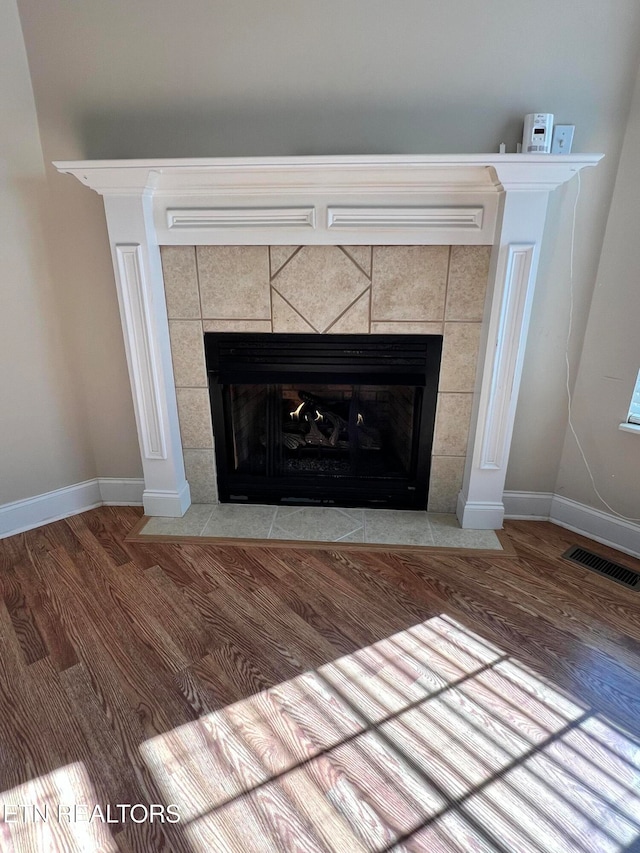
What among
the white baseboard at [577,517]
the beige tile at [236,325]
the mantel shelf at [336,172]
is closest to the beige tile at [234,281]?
the beige tile at [236,325]

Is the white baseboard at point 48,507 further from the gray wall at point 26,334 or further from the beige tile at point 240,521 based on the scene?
the beige tile at point 240,521

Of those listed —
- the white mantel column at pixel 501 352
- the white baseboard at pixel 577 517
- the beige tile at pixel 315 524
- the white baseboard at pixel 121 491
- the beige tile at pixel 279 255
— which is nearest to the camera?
the white mantel column at pixel 501 352

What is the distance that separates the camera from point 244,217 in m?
2.06

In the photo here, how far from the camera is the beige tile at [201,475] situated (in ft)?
8.36

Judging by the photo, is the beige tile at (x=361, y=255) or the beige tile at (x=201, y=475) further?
the beige tile at (x=201, y=475)

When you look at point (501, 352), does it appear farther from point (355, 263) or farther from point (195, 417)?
point (195, 417)

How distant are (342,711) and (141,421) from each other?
158cm

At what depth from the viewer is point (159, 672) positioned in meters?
1.63

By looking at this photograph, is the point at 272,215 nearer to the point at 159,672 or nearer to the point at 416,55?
the point at 416,55

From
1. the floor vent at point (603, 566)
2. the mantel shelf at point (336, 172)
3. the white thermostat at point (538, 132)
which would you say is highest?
the white thermostat at point (538, 132)

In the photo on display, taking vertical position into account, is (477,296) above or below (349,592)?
above

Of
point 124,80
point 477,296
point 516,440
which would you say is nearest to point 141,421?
point 124,80

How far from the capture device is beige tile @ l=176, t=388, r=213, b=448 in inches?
95.8

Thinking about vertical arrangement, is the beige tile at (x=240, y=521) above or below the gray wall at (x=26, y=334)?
below
